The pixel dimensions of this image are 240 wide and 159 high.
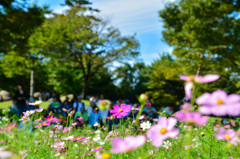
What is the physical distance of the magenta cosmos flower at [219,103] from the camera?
1.71 feet

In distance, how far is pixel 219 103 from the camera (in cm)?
56

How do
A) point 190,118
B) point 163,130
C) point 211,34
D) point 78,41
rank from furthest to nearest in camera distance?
point 78,41 → point 211,34 → point 163,130 → point 190,118

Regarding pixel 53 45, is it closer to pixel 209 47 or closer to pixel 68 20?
pixel 68 20

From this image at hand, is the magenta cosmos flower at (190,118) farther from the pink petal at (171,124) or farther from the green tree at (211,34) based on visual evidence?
the green tree at (211,34)

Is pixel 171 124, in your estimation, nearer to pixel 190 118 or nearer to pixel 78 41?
pixel 190 118

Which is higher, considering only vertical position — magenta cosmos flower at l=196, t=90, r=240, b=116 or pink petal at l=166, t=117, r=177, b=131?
magenta cosmos flower at l=196, t=90, r=240, b=116

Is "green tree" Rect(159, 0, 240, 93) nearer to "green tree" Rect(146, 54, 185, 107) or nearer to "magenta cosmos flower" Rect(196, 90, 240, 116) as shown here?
"green tree" Rect(146, 54, 185, 107)

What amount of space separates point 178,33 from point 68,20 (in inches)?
405

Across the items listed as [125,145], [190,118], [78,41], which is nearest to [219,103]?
[190,118]

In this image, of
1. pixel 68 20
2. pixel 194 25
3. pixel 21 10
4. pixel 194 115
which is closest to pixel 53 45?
pixel 68 20

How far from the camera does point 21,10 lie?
9141 millimetres


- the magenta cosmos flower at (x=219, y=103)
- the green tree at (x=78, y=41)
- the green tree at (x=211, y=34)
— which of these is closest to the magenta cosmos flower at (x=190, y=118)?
the magenta cosmos flower at (x=219, y=103)

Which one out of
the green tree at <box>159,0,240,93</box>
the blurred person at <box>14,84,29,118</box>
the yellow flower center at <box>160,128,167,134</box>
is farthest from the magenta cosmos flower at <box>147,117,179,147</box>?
the green tree at <box>159,0,240,93</box>

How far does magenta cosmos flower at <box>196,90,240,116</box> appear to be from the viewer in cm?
52
